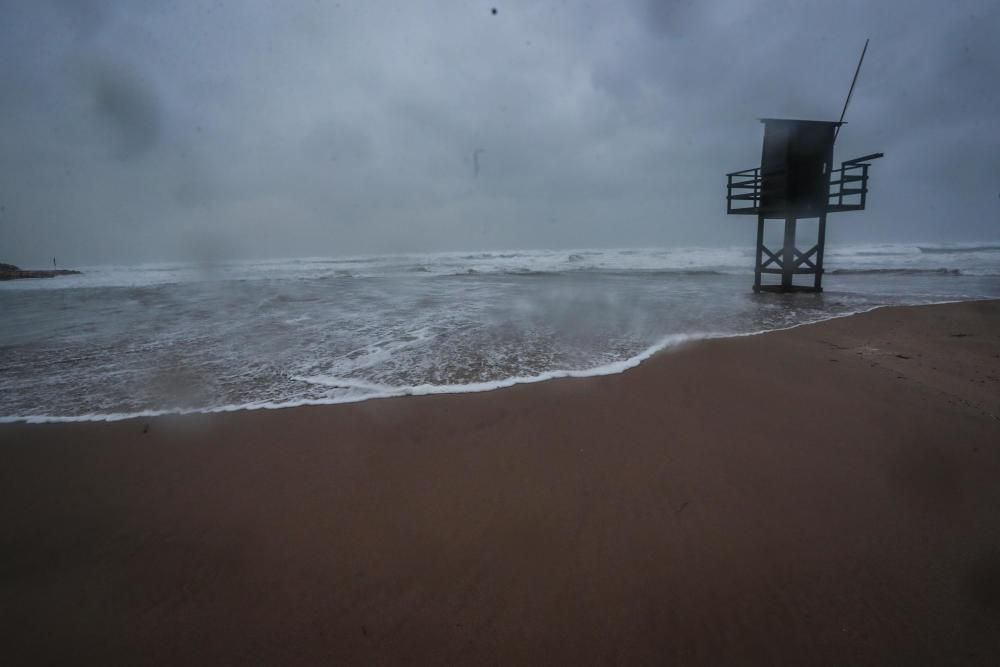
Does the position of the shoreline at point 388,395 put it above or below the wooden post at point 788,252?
below

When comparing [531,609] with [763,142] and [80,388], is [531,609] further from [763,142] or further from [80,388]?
[763,142]

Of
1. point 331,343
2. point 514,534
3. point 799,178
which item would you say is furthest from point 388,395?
point 799,178

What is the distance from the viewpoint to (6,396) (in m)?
4.05

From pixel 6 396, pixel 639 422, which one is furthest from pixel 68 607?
pixel 6 396

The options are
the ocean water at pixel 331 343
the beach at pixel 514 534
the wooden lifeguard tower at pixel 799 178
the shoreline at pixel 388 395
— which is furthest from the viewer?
the wooden lifeguard tower at pixel 799 178

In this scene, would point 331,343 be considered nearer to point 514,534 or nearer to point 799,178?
point 514,534

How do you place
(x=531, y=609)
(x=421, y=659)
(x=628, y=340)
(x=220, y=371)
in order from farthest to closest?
(x=628, y=340) → (x=220, y=371) → (x=531, y=609) → (x=421, y=659)

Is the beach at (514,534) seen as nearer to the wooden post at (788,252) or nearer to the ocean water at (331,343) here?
the ocean water at (331,343)

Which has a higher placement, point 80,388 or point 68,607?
point 80,388

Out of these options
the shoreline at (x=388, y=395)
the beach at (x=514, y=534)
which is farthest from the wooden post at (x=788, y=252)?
the beach at (x=514, y=534)

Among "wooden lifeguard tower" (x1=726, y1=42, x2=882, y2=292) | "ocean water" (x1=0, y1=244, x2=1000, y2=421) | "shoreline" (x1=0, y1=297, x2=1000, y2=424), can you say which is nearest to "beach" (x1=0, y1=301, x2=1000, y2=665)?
"shoreline" (x1=0, y1=297, x2=1000, y2=424)

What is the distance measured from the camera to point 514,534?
2080mm

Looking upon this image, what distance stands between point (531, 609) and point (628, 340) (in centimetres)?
451

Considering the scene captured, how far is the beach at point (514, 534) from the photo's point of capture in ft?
5.25
